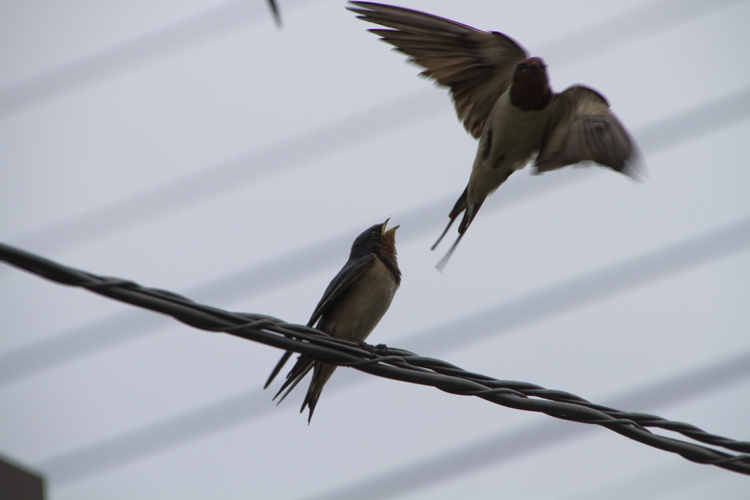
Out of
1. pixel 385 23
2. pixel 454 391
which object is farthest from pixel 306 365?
pixel 385 23

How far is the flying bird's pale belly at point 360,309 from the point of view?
407 cm

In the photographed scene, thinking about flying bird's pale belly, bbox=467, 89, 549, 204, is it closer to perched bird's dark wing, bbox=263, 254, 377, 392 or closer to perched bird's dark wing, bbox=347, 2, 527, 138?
perched bird's dark wing, bbox=347, 2, 527, 138

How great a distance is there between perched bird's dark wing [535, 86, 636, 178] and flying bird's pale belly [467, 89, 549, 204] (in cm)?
8

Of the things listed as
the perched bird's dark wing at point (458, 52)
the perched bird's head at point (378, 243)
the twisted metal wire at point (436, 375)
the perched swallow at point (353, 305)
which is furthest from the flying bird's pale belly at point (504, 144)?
the twisted metal wire at point (436, 375)

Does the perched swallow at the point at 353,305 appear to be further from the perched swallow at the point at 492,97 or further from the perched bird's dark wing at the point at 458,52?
the perched bird's dark wing at the point at 458,52

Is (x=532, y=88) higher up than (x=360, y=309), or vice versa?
(x=532, y=88)

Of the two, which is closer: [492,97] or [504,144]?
[504,144]

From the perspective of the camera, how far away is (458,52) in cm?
421

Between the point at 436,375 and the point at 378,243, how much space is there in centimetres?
244

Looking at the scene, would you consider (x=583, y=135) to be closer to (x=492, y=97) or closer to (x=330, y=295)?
(x=492, y=97)

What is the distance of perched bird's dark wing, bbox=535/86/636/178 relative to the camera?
10.3 feet

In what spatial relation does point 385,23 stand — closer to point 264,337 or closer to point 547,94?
point 547,94

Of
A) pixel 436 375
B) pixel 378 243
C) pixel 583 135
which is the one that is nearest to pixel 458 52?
pixel 583 135

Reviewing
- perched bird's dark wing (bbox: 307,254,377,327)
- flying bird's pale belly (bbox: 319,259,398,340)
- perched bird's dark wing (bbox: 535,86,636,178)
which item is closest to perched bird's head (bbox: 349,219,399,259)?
perched bird's dark wing (bbox: 307,254,377,327)
